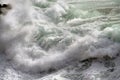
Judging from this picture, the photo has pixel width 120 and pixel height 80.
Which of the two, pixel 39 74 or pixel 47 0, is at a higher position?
pixel 47 0

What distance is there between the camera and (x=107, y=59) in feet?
20.9

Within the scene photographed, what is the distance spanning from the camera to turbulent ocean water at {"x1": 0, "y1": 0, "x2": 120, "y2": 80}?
21.0ft

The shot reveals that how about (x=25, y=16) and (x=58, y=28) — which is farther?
(x=25, y=16)

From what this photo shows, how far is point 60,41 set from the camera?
23.5 ft

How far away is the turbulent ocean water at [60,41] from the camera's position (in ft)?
21.0

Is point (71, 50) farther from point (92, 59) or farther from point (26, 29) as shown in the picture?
point (26, 29)

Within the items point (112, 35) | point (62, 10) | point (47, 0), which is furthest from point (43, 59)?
point (47, 0)

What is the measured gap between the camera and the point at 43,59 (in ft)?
22.4

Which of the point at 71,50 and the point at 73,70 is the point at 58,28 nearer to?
the point at 71,50

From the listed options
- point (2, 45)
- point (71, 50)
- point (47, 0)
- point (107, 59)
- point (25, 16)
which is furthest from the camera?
point (47, 0)

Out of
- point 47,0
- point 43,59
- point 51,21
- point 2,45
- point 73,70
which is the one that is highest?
point 47,0

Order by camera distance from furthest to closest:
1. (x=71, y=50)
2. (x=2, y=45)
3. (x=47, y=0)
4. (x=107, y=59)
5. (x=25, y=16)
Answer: (x=47, y=0), (x=25, y=16), (x=2, y=45), (x=71, y=50), (x=107, y=59)

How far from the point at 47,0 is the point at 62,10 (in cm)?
93

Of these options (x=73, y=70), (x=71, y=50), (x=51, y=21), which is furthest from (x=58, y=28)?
(x=73, y=70)
